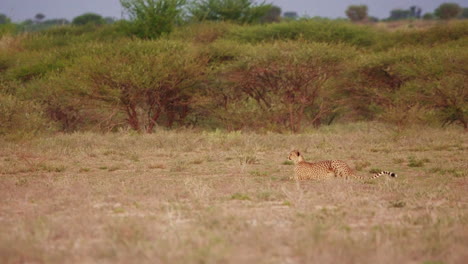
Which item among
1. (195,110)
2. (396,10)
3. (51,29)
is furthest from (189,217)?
(396,10)

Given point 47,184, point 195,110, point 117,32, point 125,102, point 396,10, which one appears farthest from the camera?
point 396,10

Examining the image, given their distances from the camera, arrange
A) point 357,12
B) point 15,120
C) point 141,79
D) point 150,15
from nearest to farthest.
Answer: point 15,120
point 141,79
point 150,15
point 357,12

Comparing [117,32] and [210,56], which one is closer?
[210,56]

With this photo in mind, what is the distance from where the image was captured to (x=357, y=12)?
75.6 meters

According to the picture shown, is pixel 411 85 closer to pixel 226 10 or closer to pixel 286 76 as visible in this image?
pixel 286 76

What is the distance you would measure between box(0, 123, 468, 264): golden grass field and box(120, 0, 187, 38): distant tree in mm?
20205

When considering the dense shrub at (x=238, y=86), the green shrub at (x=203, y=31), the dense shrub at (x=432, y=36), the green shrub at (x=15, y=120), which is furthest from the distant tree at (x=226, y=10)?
the green shrub at (x=15, y=120)

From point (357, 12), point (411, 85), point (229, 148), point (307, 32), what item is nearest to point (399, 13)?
point (357, 12)

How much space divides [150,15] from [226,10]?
9.13 metres

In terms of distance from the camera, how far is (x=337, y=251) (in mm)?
5242

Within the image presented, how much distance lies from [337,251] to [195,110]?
57.5 feet

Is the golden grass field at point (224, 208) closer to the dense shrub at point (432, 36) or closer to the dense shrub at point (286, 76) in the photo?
the dense shrub at point (286, 76)

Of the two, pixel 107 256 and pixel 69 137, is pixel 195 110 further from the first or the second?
pixel 107 256

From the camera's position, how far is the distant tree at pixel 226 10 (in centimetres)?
4162
